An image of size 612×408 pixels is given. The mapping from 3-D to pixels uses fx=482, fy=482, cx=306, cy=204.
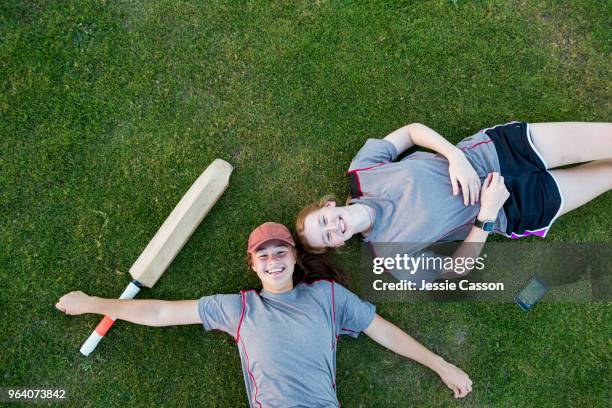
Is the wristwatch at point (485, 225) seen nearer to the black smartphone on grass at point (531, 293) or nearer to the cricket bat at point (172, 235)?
the black smartphone on grass at point (531, 293)

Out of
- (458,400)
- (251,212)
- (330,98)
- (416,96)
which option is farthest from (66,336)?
(416,96)

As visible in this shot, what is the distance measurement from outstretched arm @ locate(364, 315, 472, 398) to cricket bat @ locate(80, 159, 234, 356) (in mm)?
1597

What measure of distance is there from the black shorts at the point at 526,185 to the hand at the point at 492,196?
12 centimetres

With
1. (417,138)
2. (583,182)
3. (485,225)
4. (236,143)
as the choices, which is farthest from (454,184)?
(236,143)

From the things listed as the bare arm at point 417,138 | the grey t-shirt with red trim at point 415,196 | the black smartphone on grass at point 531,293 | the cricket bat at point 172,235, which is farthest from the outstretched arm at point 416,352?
the cricket bat at point 172,235

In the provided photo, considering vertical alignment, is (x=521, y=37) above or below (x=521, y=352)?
above

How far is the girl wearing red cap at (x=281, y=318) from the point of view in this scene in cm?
341

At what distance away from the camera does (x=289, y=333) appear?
3434mm

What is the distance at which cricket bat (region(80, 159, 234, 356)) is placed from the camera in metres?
3.69

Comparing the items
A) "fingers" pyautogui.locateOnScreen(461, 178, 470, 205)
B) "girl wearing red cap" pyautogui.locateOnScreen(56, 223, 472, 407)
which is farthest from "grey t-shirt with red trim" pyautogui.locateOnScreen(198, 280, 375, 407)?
"fingers" pyautogui.locateOnScreen(461, 178, 470, 205)

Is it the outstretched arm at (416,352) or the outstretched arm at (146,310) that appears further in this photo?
the outstretched arm at (416,352)

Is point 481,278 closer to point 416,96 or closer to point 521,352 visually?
point 521,352

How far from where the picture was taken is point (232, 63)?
4.07 metres

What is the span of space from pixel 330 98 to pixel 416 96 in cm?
74
